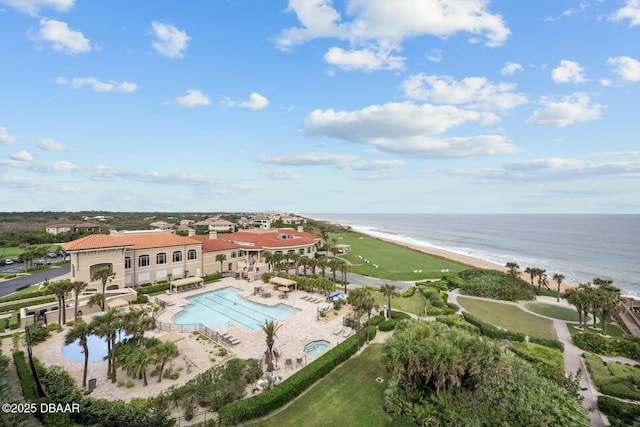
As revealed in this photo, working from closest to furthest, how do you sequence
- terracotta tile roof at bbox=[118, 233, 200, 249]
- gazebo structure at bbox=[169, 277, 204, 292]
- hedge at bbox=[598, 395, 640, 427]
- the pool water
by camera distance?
hedge at bbox=[598, 395, 640, 427]
the pool water
gazebo structure at bbox=[169, 277, 204, 292]
terracotta tile roof at bbox=[118, 233, 200, 249]

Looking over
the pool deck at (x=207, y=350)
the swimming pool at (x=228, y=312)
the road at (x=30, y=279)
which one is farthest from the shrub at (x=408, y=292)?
the road at (x=30, y=279)

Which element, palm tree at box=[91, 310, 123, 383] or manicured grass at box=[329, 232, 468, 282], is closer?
palm tree at box=[91, 310, 123, 383]

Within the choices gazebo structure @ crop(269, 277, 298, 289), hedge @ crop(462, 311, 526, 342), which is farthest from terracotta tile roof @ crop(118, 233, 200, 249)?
hedge @ crop(462, 311, 526, 342)

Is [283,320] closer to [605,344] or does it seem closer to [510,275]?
[605,344]

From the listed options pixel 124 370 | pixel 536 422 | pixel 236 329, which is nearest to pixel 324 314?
pixel 236 329

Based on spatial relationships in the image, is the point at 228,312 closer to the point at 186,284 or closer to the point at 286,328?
the point at 286,328

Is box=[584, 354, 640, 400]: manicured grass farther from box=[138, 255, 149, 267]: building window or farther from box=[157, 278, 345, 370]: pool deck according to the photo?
box=[138, 255, 149, 267]: building window

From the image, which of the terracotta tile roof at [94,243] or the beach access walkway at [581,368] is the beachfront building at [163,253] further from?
the beach access walkway at [581,368]
